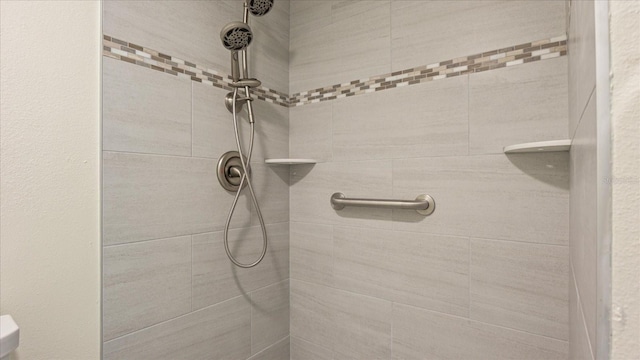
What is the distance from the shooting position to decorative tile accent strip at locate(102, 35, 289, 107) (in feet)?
3.11

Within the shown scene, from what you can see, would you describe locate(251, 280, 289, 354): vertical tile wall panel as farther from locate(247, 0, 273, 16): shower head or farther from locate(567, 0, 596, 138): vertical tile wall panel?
locate(567, 0, 596, 138): vertical tile wall panel

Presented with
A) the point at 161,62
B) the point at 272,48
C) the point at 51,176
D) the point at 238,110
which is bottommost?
the point at 51,176

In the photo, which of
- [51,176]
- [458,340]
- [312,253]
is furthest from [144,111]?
[458,340]

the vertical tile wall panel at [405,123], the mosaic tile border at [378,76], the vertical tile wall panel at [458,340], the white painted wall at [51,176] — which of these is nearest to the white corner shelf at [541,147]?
the vertical tile wall panel at [405,123]

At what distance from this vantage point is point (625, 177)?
218 mm

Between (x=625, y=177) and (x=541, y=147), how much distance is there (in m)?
0.78

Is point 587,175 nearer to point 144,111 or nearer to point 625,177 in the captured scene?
point 625,177

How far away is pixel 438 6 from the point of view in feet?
3.83

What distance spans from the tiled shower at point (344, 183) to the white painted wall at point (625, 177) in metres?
0.70

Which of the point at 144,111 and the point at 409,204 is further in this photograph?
the point at 409,204

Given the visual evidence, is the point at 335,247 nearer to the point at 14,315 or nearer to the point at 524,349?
the point at 524,349

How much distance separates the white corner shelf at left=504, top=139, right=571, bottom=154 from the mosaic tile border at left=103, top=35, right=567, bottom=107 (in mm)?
300

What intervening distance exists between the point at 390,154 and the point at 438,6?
0.59 m

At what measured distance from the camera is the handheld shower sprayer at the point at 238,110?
116cm
